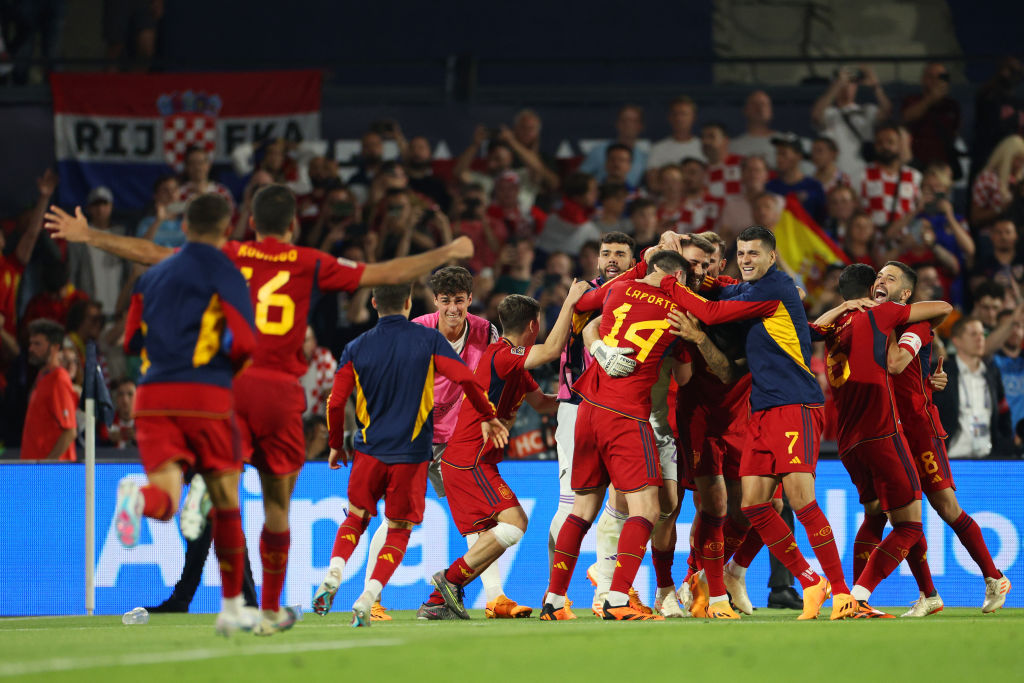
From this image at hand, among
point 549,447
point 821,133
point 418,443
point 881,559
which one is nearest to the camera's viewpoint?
point 418,443

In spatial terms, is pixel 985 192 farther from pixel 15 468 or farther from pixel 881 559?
pixel 15 468

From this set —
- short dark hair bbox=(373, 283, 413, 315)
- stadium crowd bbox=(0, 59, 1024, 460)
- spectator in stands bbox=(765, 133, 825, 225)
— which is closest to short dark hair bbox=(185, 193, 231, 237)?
short dark hair bbox=(373, 283, 413, 315)

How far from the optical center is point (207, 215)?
236 inches

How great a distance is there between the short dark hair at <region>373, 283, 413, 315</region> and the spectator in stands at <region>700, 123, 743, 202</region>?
7344mm

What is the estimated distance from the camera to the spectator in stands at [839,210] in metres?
14.3

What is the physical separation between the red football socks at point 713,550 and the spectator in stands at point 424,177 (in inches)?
271

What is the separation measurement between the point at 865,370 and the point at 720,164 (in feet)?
21.8

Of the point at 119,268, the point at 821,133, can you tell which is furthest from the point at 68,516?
the point at 821,133

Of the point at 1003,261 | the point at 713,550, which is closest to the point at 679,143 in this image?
the point at 1003,261

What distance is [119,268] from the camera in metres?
14.2

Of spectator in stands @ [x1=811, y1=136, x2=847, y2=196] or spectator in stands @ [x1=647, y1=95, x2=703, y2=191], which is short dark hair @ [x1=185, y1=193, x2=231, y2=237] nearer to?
spectator in stands @ [x1=647, y1=95, x2=703, y2=191]

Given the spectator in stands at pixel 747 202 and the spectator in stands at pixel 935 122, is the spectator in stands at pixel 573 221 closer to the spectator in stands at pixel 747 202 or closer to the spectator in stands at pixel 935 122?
the spectator in stands at pixel 747 202

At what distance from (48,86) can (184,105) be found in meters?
1.73

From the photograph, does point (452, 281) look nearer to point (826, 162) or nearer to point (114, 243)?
point (114, 243)
